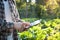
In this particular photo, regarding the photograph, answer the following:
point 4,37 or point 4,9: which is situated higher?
point 4,9

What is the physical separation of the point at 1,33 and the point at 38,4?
20.4 meters

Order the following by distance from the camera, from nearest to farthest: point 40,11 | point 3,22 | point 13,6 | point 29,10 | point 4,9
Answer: point 3,22, point 4,9, point 13,6, point 40,11, point 29,10

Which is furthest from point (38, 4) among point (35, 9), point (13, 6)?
point (13, 6)

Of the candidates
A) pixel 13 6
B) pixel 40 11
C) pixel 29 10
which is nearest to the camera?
pixel 13 6

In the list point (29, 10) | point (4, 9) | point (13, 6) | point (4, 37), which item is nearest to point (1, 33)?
point (4, 37)

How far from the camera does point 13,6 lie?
5.94 feet

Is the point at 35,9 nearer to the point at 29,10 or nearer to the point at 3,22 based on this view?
the point at 29,10

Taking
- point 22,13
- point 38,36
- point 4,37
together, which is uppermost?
point 4,37

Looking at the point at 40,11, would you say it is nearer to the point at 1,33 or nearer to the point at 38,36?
the point at 38,36

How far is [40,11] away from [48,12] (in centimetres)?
90

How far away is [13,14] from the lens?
1.76m

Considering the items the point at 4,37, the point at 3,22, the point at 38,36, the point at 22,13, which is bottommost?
the point at 22,13

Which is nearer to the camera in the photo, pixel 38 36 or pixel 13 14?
pixel 13 14

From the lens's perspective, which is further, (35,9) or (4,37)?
(35,9)
